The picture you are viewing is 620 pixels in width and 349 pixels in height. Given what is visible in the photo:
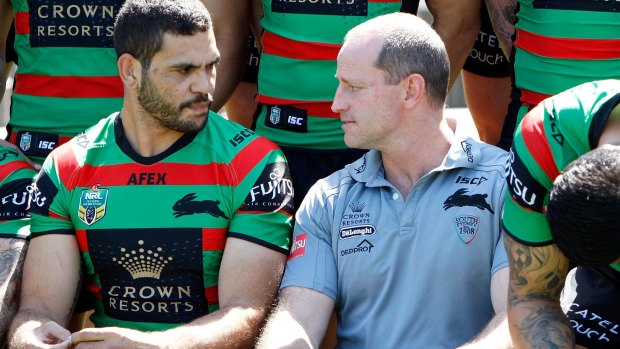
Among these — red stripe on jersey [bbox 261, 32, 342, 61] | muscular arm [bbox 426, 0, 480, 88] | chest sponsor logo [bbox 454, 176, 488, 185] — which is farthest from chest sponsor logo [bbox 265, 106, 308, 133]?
chest sponsor logo [bbox 454, 176, 488, 185]

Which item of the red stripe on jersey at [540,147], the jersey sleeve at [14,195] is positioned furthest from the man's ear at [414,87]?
the jersey sleeve at [14,195]

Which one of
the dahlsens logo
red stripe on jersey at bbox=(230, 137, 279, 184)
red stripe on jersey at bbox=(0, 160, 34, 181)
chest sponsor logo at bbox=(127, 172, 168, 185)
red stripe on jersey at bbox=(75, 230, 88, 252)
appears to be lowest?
red stripe on jersey at bbox=(75, 230, 88, 252)

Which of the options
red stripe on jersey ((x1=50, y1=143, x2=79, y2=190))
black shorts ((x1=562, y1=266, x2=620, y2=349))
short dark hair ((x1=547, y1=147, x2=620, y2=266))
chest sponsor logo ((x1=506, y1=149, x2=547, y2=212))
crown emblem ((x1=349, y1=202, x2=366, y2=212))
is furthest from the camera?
red stripe on jersey ((x1=50, y1=143, x2=79, y2=190))

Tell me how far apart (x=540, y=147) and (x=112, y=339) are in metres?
1.46

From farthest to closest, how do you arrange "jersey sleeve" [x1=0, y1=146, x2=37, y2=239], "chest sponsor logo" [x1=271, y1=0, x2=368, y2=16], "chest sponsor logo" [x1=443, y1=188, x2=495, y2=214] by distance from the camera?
1. "chest sponsor logo" [x1=271, y1=0, x2=368, y2=16]
2. "jersey sleeve" [x1=0, y1=146, x2=37, y2=239]
3. "chest sponsor logo" [x1=443, y1=188, x2=495, y2=214]

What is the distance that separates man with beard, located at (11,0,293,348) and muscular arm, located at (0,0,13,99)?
794mm

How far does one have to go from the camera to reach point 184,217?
3.92 meters

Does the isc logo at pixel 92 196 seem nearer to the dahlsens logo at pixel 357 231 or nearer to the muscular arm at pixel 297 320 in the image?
the muscular arm at pixel 297 320

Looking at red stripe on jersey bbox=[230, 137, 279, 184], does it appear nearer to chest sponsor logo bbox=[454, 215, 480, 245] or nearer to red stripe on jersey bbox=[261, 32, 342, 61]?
red stripe on jersey bbox=[261, 32, 342, 61]

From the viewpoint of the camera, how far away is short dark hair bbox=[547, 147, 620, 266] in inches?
112

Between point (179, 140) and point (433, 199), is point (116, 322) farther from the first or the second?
point (433, 199)

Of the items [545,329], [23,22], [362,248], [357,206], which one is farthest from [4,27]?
[545,329]

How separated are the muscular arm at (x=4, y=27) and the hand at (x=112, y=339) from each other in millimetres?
1462

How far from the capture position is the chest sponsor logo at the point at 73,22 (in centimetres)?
454
